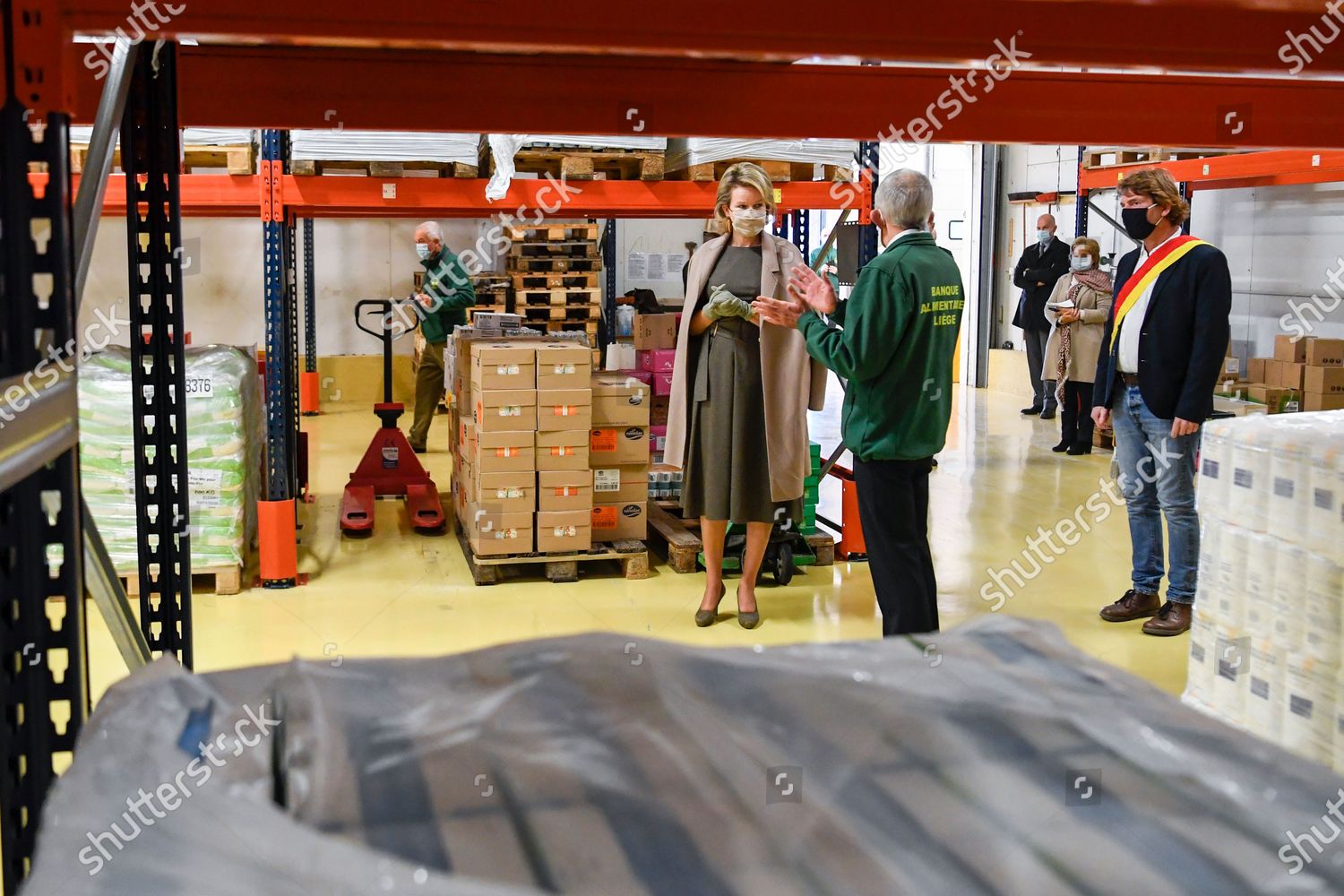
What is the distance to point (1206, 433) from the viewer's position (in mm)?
4254

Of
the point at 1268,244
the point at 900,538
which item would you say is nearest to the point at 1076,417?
the point at 1268,244

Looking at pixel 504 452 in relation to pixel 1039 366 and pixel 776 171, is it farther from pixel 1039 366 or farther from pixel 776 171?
pixel 1039 366

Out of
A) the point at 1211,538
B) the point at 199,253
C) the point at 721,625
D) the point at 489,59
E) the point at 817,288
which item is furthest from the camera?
the point at 199,253

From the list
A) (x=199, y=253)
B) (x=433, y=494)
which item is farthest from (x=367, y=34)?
(x=199, y=253)

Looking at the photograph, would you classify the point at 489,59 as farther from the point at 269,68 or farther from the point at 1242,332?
the point at 1242,332

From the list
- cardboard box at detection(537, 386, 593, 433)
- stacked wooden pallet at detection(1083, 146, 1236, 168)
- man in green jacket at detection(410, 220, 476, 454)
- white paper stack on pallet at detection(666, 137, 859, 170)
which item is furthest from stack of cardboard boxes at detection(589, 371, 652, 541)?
stacked wooden pallet at detection(1083, 146, 1236, 168)

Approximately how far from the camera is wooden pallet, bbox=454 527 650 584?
7.32 metres

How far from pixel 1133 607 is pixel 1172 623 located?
0.25 meters

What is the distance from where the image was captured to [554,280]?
1367 cm

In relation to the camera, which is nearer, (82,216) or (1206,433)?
(82,216)

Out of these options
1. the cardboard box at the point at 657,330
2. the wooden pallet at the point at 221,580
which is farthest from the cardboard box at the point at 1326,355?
the wooden pallet at the point at 221,580

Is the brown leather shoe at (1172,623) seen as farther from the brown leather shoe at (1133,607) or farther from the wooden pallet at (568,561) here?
the wooden pallet at (568,561)

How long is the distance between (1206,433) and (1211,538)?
1.15ft

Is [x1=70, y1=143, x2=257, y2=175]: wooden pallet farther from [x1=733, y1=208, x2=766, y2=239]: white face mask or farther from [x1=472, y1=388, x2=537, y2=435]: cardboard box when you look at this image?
[x1=733, y1=208, x2=766, y2=239]: white face mask
